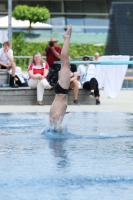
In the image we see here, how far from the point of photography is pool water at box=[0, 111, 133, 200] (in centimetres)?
471

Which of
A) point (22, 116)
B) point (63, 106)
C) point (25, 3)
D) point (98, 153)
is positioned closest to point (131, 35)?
point (22, 116)

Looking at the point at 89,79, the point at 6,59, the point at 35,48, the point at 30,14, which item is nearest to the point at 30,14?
the point at 30,14

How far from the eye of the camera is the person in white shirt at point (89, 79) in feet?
52.9

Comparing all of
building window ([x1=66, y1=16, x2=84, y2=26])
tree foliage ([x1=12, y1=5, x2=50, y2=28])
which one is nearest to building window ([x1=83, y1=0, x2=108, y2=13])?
building window ([x1=66, y1=16, x2=84, y2=26])

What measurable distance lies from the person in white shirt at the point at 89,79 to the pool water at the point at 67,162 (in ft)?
19.4

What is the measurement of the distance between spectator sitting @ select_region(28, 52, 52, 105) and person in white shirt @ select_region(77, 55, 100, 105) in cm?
112

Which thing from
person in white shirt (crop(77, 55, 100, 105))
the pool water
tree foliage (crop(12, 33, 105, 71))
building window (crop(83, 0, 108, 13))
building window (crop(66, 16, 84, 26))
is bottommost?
tree foliage (crop(12, 33, 105, 71))

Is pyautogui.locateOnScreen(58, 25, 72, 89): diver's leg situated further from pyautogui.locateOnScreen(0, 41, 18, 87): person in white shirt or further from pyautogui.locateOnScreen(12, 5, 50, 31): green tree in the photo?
pyautogui.locateOnScreen(12, 5, 50, 31): green tree

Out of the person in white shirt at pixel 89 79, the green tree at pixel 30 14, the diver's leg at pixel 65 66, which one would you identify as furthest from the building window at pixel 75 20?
the diver's leg at pixel 65 66

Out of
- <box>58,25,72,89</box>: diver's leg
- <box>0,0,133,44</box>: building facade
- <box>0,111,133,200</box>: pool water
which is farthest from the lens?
<box>0,0,133,44</box>: building facade

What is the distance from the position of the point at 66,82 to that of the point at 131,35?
55.9 ft

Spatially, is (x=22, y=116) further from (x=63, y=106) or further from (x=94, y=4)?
(x=94, y=4)

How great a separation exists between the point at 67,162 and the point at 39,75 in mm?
9560

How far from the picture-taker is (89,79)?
655 inches
